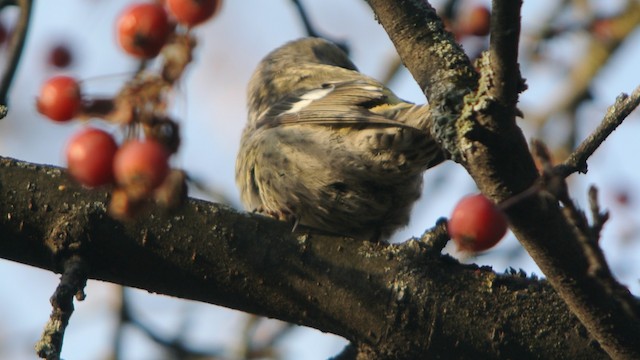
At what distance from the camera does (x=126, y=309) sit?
17.3 ft

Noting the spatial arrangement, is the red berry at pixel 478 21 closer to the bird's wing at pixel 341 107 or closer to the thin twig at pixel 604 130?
the bird's wing at pixel 341 107

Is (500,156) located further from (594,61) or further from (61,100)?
(594,61)

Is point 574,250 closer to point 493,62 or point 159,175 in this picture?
point 493,62

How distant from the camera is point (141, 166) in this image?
2.05 meters

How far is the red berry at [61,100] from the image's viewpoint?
7.66 ft

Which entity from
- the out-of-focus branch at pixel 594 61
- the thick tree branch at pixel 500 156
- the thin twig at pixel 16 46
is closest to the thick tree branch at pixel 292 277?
the thin twig at pixel 16 46

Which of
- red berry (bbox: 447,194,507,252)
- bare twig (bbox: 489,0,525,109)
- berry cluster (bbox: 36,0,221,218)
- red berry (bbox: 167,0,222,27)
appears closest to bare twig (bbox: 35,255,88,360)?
berry cluster (bbox: 36,0,221,218)

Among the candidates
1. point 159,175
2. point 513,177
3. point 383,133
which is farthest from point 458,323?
point 383,133

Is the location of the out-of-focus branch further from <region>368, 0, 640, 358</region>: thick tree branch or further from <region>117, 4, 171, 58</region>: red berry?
<region>117, 4, 171, 58</region>: red berry

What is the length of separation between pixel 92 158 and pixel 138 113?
6.0 inches

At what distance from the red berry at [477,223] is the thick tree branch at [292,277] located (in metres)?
0.70

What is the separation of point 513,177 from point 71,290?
1209 millimetres

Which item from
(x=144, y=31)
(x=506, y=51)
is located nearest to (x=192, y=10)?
(x=144, y=31)

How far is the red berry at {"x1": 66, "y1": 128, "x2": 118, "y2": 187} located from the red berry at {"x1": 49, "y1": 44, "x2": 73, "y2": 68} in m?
1.81
